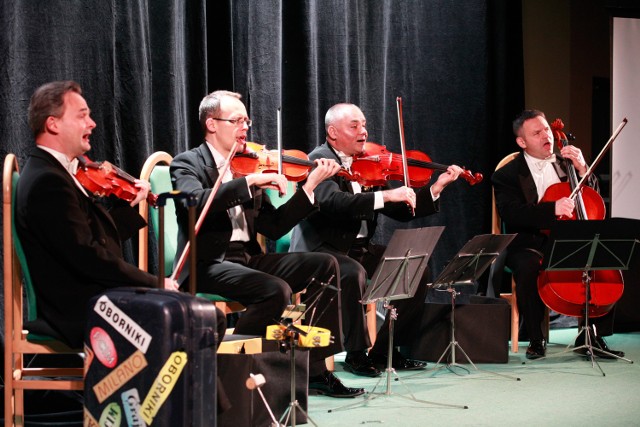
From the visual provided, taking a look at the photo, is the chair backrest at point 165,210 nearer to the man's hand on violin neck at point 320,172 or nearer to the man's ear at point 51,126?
the man's hand on violin neck at point 320,172

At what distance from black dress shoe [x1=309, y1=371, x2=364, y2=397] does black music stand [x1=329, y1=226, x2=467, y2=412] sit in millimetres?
70

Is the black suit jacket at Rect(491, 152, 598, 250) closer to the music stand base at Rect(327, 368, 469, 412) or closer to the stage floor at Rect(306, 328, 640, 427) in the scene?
the stage floor at Rect(306, 328, 640, 427)

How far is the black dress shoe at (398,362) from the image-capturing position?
4.47 meters

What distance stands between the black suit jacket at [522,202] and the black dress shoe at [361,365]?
1198mm

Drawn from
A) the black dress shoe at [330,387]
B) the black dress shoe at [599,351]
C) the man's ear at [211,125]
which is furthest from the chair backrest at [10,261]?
the black dress shoe at [599,351]

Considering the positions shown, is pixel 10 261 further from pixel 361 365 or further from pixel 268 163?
pixel 361 365

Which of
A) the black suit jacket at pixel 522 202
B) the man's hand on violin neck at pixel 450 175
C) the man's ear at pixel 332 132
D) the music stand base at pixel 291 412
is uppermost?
the man's ear at pixel 332 132

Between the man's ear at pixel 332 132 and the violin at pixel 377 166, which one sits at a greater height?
the man's ear at pixel 332 132

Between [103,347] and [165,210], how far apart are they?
133 cm

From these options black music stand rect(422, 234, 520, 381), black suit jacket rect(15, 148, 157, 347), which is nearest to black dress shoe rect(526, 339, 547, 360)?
black music stand rect(422, 234, 520, 381)

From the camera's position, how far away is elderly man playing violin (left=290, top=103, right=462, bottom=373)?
4.05 metres

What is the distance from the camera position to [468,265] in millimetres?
4266

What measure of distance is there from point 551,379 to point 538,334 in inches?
26.7

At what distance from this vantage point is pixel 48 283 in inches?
108
